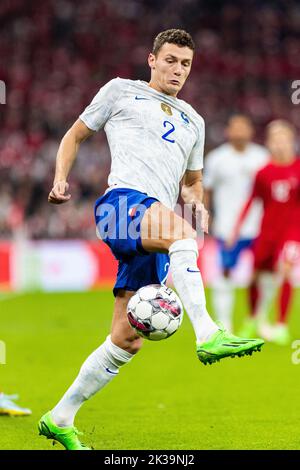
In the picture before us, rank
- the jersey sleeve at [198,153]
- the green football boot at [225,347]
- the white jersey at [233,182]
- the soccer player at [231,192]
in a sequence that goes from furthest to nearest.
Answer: the white jersey at [233,182], the soccer player at [231,192], the jersey sleeve at [198,153], the green football boot at [225,347]

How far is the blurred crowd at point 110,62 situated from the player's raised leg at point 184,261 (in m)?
13.9

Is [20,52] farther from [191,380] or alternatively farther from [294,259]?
[191,380]

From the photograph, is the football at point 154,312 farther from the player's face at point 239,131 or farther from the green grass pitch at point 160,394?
the player's face at point 239,131

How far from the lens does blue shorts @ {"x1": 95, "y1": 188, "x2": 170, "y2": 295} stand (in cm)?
444

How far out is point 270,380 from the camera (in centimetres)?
727

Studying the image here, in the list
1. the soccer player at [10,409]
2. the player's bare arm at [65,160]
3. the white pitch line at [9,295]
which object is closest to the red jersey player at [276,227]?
the soccer player at [10,409]

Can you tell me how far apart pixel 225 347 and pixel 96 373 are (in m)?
0.98

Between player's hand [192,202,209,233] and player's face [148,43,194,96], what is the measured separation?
2.01 ft

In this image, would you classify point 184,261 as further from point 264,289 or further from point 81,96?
point 81,96

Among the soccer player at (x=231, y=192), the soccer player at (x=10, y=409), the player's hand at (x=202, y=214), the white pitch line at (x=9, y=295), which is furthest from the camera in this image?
the white pitch line at (x=9, y=295)

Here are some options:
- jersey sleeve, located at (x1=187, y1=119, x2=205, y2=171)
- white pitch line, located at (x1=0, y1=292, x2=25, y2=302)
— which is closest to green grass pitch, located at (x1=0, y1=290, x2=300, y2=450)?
jersey sleeve, located at (x1=187, y1=119, x2=205, y2=171)

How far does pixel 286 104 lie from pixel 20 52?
20.9 ft

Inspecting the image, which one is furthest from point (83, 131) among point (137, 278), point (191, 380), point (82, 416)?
point (191, 380)

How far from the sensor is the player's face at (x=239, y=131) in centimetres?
990
